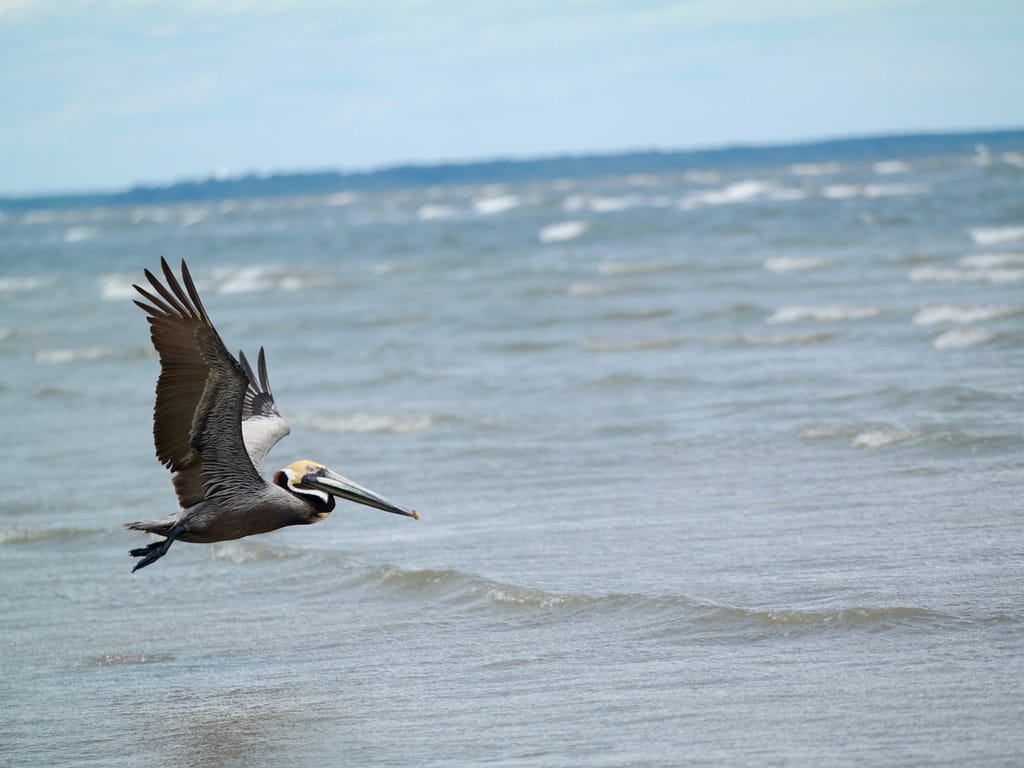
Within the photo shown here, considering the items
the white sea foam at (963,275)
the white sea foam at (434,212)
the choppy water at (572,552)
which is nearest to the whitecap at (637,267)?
the choppy water at (572,552)

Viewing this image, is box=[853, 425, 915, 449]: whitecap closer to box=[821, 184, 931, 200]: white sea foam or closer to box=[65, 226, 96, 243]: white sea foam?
box=[821, 184, 931, 200]: white sea foam

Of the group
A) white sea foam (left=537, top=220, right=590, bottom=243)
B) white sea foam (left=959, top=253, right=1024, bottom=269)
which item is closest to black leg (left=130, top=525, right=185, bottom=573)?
white sea foam (left=959, top=253, right=1024, bottom=269)

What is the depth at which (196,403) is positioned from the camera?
6.79 metres

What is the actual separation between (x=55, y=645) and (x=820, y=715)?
3.94 meters

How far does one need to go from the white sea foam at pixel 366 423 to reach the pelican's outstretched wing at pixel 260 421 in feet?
13.3

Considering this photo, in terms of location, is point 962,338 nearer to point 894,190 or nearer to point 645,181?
point 894,190

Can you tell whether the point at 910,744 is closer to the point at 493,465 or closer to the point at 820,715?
the point at 820,715

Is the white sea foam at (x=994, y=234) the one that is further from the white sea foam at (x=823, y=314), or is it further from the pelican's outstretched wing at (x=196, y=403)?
the pelican's outstretched wing at (x=196, y=403)

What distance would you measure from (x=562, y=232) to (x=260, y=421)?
1136 inches

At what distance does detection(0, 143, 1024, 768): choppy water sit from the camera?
18.9 feet

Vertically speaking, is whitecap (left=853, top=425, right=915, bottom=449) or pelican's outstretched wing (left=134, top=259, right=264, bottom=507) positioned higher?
pelican's outstretched wing (left=134, top=259, right=264, bottom=507)

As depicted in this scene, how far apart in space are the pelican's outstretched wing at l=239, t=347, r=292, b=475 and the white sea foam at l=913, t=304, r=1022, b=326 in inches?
369

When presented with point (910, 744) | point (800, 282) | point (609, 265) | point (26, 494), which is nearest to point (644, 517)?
point (910, 744)

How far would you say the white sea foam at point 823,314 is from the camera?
54.9ft
